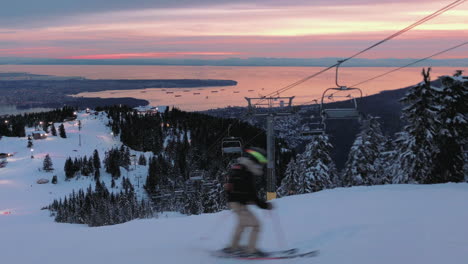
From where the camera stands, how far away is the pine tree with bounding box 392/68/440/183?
843 inches

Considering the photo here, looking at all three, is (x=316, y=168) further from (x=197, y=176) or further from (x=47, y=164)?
(x=47, y=164)

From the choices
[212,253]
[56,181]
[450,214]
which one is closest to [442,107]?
[450,214]

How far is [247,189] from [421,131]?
18.7 metres

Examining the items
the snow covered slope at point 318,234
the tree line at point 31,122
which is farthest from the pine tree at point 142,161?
the snow covered slope at point 318,234

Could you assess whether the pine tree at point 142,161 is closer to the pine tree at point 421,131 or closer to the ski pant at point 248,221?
the pine tree at point 421,131

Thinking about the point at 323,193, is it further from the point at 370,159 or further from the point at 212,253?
the point at 370,159

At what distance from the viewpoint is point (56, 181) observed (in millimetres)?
109812

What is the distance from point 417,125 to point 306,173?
10095 mm

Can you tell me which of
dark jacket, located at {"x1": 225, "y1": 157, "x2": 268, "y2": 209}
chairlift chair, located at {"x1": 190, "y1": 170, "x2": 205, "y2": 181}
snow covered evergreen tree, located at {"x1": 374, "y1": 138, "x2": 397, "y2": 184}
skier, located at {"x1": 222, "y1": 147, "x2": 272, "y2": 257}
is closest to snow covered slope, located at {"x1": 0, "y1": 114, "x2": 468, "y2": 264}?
skier, located at {"x1": 222, "y1": 147, "x2": 272, "y2": 257}

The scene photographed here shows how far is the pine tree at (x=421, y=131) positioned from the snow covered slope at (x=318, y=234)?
8624mm

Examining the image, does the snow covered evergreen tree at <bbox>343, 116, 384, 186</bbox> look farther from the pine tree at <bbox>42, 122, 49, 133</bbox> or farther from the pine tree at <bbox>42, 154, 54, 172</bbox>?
the pine tree at <bbox>42, 122, 49, 133</bbox>

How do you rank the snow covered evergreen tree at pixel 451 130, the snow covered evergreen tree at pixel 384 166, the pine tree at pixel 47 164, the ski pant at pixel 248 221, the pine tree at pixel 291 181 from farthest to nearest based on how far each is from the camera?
the pine tree at pixel 47 164
the pine tree at pixel 291 181
the snow covered evergreen tree at pixel 384 166
the snow covered evergreen tree at pixel 451 130
the ski pant at pixel 248 221

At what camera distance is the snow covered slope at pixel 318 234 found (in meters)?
6.66

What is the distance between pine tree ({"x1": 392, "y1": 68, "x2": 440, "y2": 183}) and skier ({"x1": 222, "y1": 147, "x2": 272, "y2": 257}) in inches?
718
